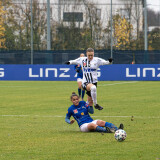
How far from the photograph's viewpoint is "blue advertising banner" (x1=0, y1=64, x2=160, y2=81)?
37.8 m

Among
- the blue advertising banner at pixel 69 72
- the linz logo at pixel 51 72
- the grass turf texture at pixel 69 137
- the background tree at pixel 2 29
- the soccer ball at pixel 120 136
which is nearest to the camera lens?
the grass turf texture at pixel 69 137

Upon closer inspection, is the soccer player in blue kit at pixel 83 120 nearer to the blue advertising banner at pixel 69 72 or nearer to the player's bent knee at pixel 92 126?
the player's bent knee at pixel 92 126

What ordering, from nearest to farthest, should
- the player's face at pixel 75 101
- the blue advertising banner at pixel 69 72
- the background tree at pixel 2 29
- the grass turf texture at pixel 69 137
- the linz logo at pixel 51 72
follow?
1. the grass turf texture at pixel 69 137
2. the player's face at pixel 75 101
3. the blue advertising banner at pixel 69 72
4. the linz logo at pixel 51 72
5. the background tree at pixel 2 29

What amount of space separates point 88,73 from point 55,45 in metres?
34.3

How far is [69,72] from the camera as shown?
1533 inches

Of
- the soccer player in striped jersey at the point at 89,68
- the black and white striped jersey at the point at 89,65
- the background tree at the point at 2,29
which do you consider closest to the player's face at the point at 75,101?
the soccer player in striped jersey at the point at 89,68

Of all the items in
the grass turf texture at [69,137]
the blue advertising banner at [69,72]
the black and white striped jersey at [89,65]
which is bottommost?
the blue advertising banner at [69,72]

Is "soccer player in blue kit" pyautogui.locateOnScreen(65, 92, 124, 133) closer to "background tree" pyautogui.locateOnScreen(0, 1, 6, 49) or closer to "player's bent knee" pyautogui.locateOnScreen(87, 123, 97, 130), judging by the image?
"player's bent knee" pyautogui.locateOnScreen(87, 123, 97, 130)

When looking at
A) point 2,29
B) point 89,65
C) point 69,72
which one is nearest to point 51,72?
point 69,72

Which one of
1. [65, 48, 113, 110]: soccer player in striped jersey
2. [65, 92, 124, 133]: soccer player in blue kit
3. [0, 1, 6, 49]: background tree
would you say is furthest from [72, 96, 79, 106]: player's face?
[0, 1, 6, 49]: background tree

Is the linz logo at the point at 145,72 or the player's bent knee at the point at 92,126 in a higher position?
the player's bent knee at the point at 92,126

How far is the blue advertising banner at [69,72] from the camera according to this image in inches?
1487

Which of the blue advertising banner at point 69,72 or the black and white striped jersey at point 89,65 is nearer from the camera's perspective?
the black and white striped jersey at point 89,65

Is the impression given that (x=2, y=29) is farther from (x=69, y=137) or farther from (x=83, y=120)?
(x=69, y=137)
